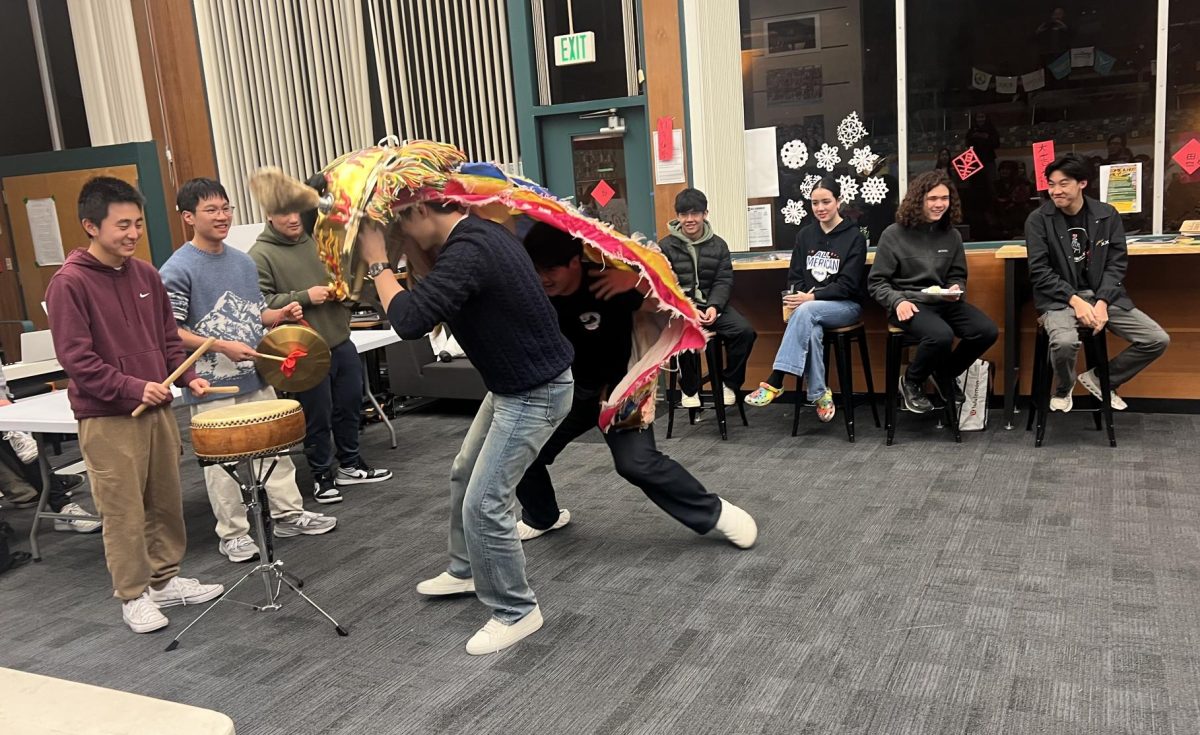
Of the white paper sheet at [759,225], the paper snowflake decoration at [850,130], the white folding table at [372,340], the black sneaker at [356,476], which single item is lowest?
the black sneaker at [356,476]

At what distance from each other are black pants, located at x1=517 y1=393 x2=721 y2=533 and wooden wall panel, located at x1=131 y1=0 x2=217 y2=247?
5447mm

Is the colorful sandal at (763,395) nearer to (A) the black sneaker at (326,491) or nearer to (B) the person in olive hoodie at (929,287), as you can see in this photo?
(B) the person in olive hoodie at (929,287)

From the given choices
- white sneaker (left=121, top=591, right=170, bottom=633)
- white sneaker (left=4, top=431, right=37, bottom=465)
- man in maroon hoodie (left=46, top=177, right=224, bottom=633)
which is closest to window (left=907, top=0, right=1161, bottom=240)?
man in maroon hoodie (left=46, top=177, right=224, bottom=633)

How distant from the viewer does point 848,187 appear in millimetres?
5695

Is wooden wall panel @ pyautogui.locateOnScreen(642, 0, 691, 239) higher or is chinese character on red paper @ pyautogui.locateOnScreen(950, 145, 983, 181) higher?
wooden wall panel @ pyautogui.locateOnScreen(642, 0, 691, 239)

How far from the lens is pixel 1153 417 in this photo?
4.95 m

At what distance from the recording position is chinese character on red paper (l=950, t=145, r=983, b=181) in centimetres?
538

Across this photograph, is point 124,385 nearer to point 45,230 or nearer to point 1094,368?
point 1094,368

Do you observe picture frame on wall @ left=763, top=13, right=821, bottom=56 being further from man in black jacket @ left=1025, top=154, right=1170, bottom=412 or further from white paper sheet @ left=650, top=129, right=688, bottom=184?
man in black jacket @ left=1025, top=154, right=1170, bottom=412

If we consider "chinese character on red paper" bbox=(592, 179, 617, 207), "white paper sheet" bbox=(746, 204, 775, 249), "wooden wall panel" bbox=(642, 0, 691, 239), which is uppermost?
"wooden wall panel" bbox=(642, 0, 691, 239)

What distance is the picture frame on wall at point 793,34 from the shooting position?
222 inches

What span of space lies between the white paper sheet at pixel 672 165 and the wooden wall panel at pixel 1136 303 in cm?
75

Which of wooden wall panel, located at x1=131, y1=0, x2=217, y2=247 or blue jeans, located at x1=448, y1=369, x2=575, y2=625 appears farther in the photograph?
wooden wall panel, located at x1=131, y1=0, x2=217, y2=247

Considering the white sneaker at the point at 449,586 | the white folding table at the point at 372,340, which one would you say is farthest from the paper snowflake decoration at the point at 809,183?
the white sneaker at the point at 449,586
